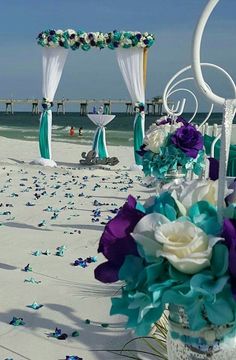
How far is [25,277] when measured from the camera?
14.1 feet

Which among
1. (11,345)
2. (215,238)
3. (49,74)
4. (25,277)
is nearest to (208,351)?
(215,238)

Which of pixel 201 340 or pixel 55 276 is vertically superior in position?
pixel 201 340

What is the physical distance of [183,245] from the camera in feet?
4.49

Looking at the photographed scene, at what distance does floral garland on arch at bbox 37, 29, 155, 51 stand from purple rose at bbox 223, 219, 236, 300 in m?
11.6

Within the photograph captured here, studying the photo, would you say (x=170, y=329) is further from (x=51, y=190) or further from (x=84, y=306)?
(x=51, y=190)

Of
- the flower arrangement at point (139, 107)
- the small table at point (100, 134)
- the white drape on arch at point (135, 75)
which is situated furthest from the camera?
the small table at point (100, 134)

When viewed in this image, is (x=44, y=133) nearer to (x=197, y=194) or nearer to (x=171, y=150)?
(x=171, y=150)

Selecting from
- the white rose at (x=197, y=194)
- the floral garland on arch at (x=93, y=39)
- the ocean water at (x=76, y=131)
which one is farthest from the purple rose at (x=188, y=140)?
the ocean water at (x=76, y=131)

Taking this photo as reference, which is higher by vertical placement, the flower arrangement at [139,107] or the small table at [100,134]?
the flower arrangement at [139,107]

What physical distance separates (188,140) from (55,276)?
150cm

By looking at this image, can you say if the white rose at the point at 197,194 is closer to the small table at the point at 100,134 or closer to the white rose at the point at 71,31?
the white rose at the point at 71,31

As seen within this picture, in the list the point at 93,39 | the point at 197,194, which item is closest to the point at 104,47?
the point at 93,39

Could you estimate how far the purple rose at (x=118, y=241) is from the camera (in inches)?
59.5

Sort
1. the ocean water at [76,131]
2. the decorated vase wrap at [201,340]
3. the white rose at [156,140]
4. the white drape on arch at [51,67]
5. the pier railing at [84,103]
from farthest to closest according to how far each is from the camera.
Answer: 1. the pier railing at [84,103]
2. the ocean water at [76,131]
3. the white drape on arch at [51,67]
4. the white rose at [156,140]
5. the decorated vase wrap at [201,340]
